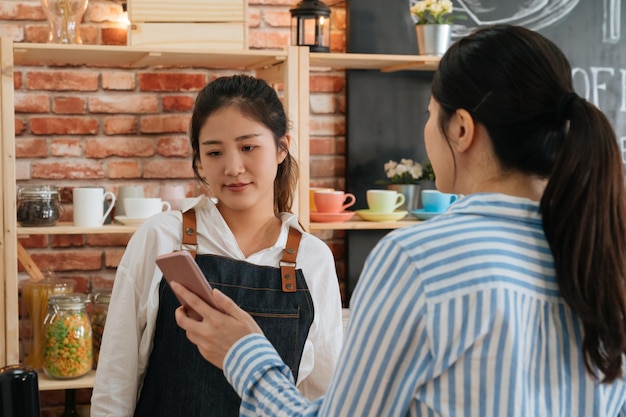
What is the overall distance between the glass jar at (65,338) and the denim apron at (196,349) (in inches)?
28.2

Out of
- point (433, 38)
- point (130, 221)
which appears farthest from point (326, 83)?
point (130, 221)

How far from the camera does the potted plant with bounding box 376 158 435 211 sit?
2881 millimetres

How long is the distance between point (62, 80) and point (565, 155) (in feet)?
7.21

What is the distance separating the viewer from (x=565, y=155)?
3.13 ft

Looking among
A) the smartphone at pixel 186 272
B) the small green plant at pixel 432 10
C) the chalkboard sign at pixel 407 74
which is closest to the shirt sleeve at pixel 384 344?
the smartphone at pixel 186 272

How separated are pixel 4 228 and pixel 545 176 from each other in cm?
180

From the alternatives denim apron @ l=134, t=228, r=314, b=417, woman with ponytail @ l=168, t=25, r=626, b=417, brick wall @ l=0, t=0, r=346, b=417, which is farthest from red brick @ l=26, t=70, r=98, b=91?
woman with ponytail @ l=168, t=25, r=626, b=417

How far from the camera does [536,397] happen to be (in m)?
0.95

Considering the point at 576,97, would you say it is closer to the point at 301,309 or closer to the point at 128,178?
the point at 301,309

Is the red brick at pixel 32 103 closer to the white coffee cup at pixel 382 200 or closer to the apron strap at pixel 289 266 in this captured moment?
the white coffee cup at pixel 382 200

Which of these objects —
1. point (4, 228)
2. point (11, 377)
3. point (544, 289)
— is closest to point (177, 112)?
point (4, 228)

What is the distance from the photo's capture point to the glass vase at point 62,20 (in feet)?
8.24

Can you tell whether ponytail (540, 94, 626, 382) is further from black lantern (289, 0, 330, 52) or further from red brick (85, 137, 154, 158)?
red brick (85, 137, 154, 158)

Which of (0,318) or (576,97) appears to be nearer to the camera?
(576,97)
